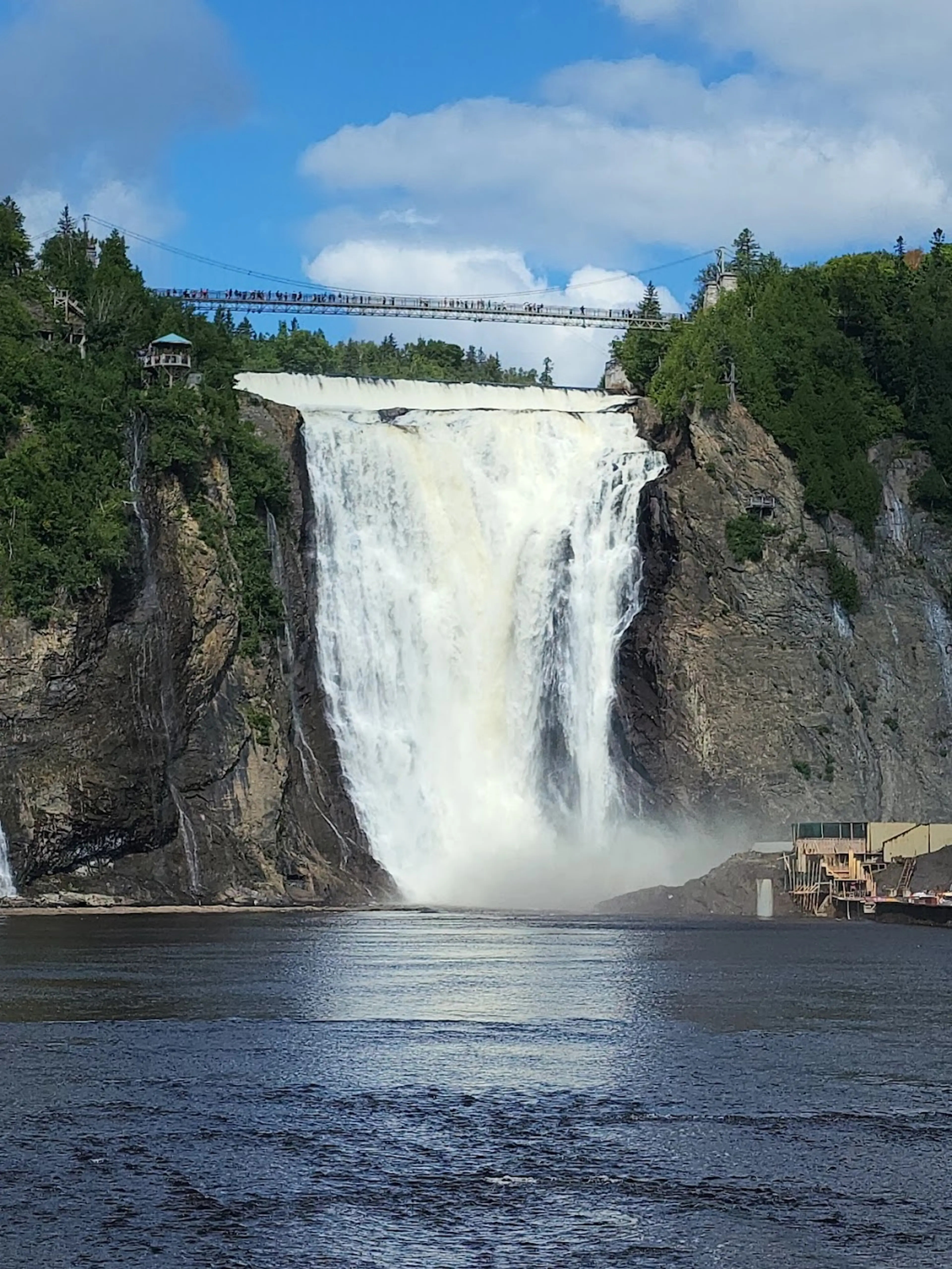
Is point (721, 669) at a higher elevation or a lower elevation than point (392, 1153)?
higher

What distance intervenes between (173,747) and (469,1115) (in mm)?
62161

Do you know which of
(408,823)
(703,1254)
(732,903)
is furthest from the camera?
(408,823)

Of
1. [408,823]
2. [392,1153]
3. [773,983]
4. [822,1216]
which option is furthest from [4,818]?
[822,1216]

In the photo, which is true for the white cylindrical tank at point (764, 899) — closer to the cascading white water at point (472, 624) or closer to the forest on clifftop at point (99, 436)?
the cascading white water at point (472, 624)

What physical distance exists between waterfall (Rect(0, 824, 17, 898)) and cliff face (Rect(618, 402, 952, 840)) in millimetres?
37379

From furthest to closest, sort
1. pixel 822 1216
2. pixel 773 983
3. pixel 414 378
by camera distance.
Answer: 1. pixel 414 378
2. pixel 773 983
3. pixel 822 1216

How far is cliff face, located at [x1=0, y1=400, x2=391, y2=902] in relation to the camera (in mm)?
87062

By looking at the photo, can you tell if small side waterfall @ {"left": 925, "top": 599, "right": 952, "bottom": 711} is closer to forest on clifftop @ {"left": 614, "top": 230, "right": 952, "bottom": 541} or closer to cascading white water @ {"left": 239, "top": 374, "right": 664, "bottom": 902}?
forest on clifftop @ {"left": 614, "top": 230, "right": 952, "bottom": 541}

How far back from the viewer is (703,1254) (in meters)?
23.4

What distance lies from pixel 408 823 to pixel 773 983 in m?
48.2

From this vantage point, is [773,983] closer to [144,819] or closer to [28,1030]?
[28,1030]

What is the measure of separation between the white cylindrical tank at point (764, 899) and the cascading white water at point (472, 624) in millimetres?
12507

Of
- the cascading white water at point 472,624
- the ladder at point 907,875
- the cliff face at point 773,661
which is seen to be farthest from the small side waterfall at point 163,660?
the ladder at point 907,875

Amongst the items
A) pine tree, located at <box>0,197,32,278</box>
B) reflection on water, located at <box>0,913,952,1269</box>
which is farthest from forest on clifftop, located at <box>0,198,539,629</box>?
reflection on water, located at <box>0,913,952,1269</box>
